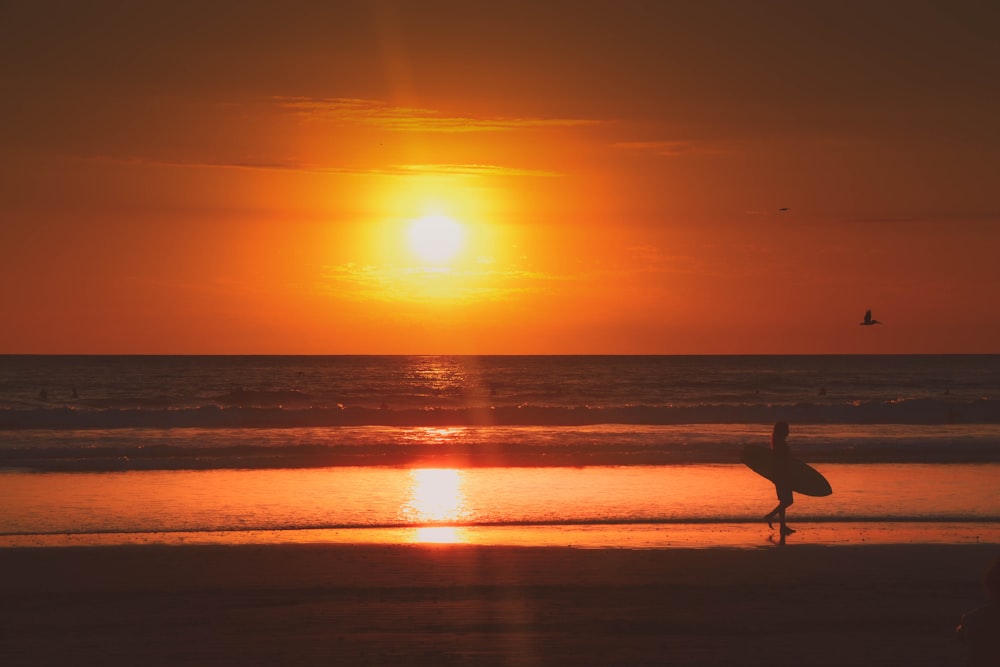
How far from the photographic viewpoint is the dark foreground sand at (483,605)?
29.2 ft

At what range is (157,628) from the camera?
9.69 metres

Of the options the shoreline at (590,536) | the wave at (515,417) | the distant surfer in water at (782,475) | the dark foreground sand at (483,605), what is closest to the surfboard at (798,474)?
the shoreline at (590,536)

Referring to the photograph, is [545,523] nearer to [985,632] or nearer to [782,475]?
[782,475]

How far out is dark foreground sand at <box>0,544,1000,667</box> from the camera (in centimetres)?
891

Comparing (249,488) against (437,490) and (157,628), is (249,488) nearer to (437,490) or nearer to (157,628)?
(437,490)

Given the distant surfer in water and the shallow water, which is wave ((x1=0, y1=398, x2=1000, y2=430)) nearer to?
the shallow water

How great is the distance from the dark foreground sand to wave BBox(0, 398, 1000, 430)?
2901cm

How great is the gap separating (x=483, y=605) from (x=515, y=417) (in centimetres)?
3988

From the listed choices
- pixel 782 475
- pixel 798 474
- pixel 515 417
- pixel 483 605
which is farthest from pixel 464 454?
pixel 515 417

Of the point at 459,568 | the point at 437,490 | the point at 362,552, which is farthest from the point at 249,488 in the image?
the point at 459,568

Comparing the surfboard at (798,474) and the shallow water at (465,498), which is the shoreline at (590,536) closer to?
the shallow water at (465,498)

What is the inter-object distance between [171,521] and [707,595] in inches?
361

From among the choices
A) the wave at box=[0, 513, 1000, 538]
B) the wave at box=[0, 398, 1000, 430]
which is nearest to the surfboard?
the wave at box=[0, 513, 1000, 538]

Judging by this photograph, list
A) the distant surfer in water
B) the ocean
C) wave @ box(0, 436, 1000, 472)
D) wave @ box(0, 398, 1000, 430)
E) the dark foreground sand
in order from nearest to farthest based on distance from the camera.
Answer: the dark foreground sand, the distant surfer in water, the ocean, wave @ box(0, 436, 1000, 472), wave @ box(0, 398, 1000, 430)
